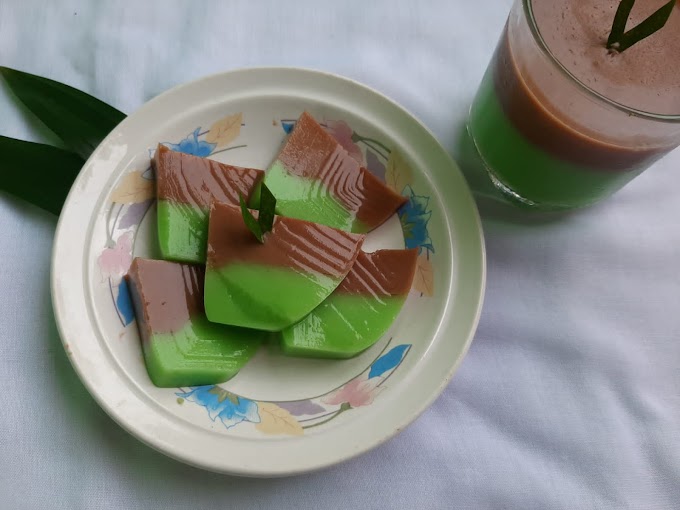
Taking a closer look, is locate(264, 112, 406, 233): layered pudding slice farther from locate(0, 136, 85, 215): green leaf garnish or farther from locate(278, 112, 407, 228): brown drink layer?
locate(0, 136, 85, 215): green leaf garnish

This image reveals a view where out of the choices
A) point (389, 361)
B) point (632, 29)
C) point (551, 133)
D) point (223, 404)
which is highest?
point (632, 29)

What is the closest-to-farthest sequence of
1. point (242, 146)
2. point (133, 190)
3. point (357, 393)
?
point (357, 393), point (133, 190), point (242, 146)

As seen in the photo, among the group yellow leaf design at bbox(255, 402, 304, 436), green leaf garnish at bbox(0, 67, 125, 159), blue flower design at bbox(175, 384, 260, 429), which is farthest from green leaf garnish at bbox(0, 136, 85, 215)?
yellow leaf design at bbox(255, 402, 304, 436)

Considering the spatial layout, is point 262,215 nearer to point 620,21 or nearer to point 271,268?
point 271,268

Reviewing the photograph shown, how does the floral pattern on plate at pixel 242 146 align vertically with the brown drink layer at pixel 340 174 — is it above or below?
below

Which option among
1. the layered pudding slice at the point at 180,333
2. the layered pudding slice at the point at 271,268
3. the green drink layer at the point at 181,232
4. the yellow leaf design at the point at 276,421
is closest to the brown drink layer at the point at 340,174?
the layered pudding slice at the point at 271,268

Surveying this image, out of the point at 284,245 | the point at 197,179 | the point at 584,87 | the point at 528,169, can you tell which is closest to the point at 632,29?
the point at 584,87

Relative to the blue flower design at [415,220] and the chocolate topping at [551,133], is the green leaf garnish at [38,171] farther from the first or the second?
the chocolate topping at [551,133]
